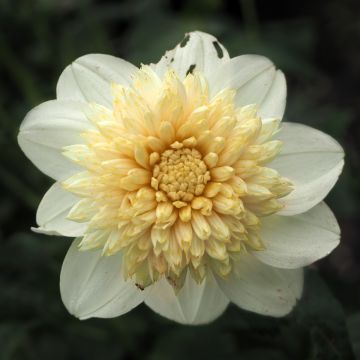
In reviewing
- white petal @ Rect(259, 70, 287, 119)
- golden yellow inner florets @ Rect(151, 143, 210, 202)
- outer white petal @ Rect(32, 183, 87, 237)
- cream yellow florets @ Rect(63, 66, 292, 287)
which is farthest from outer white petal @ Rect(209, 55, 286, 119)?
outer white petal @ Rect(32, 183, 87, 237)

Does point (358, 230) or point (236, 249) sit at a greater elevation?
point (236, 249)

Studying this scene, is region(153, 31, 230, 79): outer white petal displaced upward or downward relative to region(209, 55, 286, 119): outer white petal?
upward

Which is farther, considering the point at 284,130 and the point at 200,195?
the point at 284,130

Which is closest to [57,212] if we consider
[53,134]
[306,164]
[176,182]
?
[53,134]

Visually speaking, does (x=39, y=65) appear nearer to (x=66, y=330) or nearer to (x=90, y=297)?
(x=66, y=330)

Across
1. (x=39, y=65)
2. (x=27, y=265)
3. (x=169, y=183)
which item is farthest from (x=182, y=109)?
(x=39, y=65)

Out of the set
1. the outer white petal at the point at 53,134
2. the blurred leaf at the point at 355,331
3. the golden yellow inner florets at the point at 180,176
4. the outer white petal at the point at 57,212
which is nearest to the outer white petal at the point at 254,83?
the golden yellow inner florets at the point at 180,176

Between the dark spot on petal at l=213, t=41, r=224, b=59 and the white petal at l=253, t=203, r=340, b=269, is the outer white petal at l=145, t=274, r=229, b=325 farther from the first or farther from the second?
the dark spot on petal at l=213, t=41, r=224, b=59
